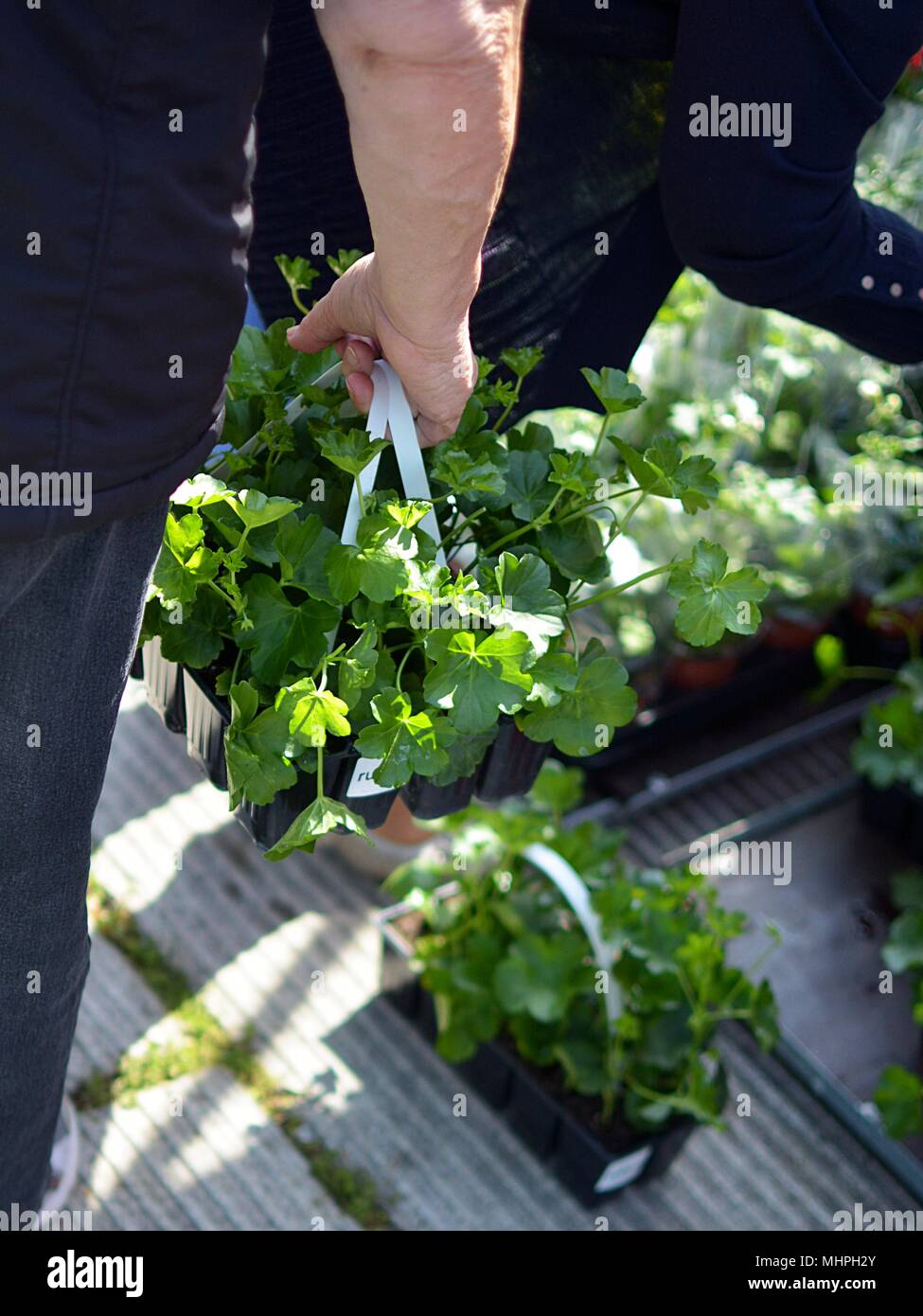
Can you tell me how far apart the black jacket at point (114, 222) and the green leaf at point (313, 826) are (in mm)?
242

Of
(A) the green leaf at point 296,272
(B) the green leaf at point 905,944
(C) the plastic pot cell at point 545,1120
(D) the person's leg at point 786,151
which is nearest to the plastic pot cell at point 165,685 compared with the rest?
(A) the green leaf at point 296,272

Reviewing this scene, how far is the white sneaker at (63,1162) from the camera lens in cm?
162

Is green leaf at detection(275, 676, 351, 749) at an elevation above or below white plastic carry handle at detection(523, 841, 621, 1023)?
above

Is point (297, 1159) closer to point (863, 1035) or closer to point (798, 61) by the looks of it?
point (863, 1035)

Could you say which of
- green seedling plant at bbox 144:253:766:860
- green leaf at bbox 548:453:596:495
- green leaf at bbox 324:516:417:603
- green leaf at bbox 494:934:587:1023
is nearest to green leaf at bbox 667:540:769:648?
green seedling plant at bbox 144:253:766:860

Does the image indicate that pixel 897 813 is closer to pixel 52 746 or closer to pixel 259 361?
pixel 259 361

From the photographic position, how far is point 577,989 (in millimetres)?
1684

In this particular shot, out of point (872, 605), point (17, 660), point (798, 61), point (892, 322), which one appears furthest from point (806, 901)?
point (17, 660)

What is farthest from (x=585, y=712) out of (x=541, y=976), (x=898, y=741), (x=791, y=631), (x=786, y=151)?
(x=791, y=631)

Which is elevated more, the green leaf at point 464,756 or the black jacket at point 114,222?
the black jacket at point 114,222

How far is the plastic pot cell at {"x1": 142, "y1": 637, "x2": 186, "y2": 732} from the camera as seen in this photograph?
1145 mm

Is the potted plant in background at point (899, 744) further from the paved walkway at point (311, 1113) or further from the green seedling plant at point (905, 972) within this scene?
the paved walkway at point (311, 1113)

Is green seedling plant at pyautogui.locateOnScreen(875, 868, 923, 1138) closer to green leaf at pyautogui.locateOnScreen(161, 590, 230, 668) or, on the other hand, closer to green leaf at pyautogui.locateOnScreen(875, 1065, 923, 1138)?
green leaf at pyautogui.locateOnScreen(875, 1065, 923, 1138)

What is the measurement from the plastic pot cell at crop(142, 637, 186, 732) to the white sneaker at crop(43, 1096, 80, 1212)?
668 mm
